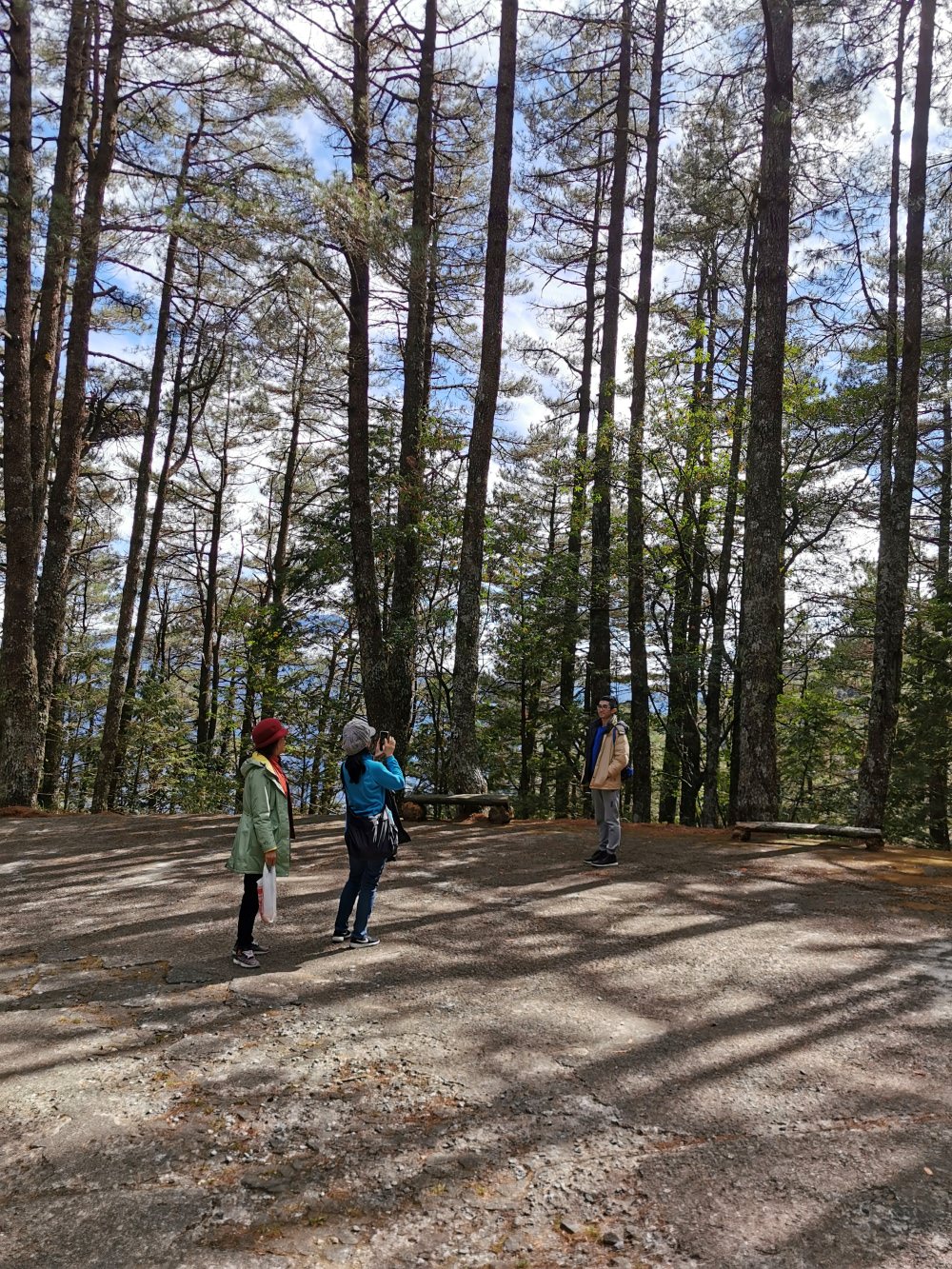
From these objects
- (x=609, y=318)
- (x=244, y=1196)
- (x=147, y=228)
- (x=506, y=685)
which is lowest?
(x=244, y=1196)

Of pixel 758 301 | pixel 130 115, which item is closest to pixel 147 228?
pixel 130 115

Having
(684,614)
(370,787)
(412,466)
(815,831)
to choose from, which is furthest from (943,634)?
(370,787)

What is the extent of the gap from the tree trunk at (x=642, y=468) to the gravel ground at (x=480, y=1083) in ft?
26.6

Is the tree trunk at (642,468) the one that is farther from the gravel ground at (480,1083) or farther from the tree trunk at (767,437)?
the gravel ground at (480,1083)

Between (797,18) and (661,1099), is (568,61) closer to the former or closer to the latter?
(797,18)

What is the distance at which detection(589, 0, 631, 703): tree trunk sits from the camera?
14.0 m

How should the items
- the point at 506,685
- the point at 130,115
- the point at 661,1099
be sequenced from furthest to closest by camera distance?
the point at 506,685 → the point at 130,115 → the point at 661,1099

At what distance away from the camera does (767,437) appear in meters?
10.3

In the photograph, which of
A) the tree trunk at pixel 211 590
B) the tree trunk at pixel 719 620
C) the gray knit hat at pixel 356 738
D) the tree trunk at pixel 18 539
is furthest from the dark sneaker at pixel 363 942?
the tree trunk at pixel 211 590

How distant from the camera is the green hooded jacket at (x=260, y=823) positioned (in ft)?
15.8

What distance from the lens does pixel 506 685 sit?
17.1 m

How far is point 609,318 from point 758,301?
18.2ft

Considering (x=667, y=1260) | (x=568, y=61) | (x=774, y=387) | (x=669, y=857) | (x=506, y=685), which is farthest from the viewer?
(x=506, y=685)

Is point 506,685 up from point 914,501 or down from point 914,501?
down
